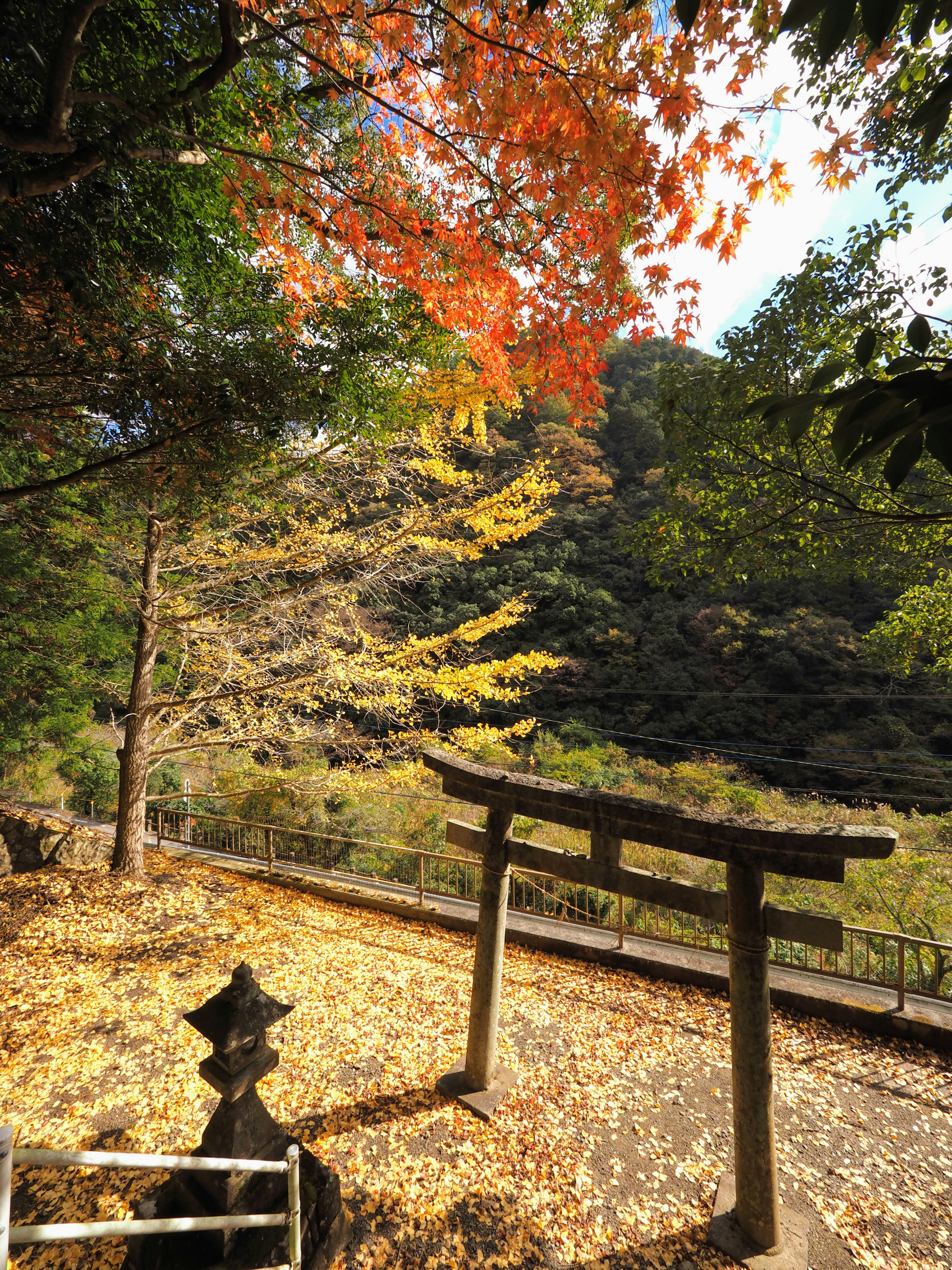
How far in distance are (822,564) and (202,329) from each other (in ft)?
21.6

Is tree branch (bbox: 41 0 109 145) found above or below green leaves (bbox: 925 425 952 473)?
above

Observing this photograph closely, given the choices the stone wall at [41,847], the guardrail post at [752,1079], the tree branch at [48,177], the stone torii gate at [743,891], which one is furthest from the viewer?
the stone wall at [41,847]

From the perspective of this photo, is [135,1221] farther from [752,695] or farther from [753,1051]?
[752,695]

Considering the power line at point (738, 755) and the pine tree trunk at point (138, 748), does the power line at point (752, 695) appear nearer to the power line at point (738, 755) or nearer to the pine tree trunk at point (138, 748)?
the power line at point (738, 755)

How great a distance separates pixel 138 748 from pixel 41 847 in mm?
2467

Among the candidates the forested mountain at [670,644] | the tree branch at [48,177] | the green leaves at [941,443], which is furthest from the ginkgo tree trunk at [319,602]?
the green leaves at [941,443]

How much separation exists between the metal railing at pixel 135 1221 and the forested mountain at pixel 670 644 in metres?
10.8

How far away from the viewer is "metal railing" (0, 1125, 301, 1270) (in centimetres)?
100

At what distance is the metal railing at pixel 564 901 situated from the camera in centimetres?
592

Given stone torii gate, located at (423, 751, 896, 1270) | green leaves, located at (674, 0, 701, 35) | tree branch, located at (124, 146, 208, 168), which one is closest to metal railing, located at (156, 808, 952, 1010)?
stone torii gate, located at (423, 751, 896, 1270)

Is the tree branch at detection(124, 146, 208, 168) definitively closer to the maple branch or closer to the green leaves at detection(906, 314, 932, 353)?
the maple branch

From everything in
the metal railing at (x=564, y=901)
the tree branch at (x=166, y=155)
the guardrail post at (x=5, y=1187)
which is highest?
the tree branch at (x=166, y=155)

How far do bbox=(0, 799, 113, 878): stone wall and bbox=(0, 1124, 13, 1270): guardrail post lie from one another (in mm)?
8998

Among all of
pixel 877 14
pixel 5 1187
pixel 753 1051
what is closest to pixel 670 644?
pixel 753 1051
